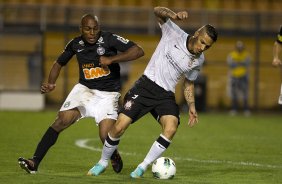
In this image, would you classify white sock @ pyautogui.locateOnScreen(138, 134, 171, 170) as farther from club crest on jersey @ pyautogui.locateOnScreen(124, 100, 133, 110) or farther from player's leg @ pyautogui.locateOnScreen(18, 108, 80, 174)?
player's leg @ pyautogui.locateOnScreen(18, 108, 80, 174)

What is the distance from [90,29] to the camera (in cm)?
1041

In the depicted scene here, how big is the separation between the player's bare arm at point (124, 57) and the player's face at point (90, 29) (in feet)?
1.17

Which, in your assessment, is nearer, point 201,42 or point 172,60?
point 201,42

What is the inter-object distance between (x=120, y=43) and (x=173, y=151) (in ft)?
13.0

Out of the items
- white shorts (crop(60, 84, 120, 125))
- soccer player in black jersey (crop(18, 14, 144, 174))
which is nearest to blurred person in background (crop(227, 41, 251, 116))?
soccer player in black jersey (crop(18, 14, 144, 174))

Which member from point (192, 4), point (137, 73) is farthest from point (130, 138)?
point (192, 4)

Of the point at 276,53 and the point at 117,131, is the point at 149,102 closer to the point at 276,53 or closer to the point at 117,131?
the point at 117,131

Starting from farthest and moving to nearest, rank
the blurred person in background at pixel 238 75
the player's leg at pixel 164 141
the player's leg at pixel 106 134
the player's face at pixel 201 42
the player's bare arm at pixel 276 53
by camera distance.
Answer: the blurred person in background at pixel 238 75 → the player's bare arm at pixel 276 53 → the player's leg at pixel 106 134 → the player's leg at pixel 164 141 → the player's face at pixel 201 42

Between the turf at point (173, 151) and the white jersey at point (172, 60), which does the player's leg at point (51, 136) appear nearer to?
the turf at point (173, 151)

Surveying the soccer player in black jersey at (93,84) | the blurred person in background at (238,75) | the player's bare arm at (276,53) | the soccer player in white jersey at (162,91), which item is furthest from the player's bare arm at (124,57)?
the blurred person in background at (238,75)

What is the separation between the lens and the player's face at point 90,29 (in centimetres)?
1036

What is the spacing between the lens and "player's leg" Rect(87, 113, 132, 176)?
10.2 metres

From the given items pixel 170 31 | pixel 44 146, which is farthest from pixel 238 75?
pixel 44 146

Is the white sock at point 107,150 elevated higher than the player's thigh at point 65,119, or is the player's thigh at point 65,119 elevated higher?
the player's thigh at point 65,119
